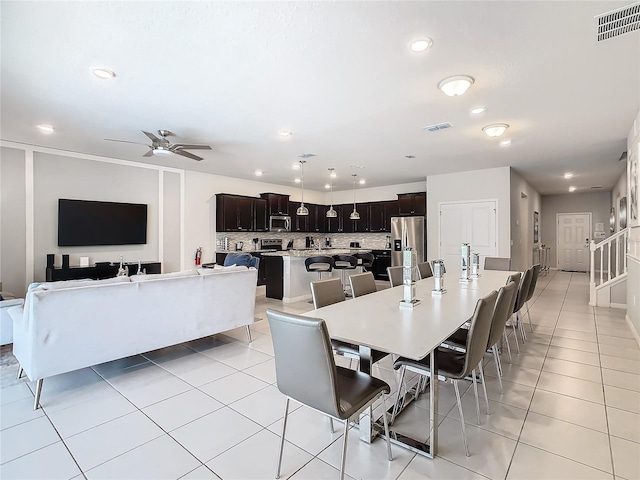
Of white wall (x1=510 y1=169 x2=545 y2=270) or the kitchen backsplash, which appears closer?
white wall (x1=510 y1=169 x2=545 y2=270)

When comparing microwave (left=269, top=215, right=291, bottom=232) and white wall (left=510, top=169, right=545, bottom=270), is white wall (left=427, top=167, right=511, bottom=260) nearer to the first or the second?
white wall (left=510, top=169, right=545, bottom=270)

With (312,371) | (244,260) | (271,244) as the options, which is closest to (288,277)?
(244,260)

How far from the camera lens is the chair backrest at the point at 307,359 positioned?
151 cm

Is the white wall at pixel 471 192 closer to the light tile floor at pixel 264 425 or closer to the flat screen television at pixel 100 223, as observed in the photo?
the light tile floor at pixel 264 425

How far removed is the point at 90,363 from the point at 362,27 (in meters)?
3.38

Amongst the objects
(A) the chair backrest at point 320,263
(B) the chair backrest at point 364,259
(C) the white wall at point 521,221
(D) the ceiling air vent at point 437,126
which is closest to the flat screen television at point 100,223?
(A) the chair backrest at point 320,263

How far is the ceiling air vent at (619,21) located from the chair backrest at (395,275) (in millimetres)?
2621

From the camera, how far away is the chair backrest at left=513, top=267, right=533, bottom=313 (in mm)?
3408

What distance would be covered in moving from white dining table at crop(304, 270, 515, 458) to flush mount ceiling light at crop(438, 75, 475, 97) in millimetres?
1812

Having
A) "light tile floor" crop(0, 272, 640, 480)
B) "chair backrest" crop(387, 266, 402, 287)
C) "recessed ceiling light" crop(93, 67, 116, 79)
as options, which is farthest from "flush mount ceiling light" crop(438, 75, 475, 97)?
"recessed ceiling light" crop(93, 67, 116, 79)

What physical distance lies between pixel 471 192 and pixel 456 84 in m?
4.54

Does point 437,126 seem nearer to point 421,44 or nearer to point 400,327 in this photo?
point 421,44

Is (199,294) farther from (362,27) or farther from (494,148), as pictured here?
(494,148)

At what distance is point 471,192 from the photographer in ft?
22.5
